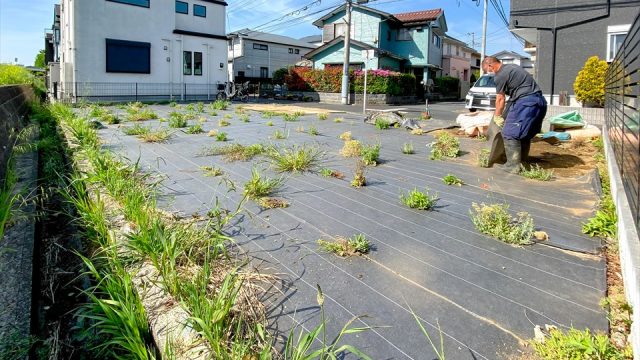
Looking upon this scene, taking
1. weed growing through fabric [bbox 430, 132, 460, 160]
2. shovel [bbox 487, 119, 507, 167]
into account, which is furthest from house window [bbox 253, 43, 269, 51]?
shovel [bbox 487, 119, 507, 167]

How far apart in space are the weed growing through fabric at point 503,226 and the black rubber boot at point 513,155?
1.86 m

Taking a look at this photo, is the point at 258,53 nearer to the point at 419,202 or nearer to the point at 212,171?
the point at 212,171

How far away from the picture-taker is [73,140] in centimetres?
572

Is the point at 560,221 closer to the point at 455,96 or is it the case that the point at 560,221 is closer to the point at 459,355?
the point at 459,355

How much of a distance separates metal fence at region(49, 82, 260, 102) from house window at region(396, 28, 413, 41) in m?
14.9

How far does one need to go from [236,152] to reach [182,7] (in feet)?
59.0

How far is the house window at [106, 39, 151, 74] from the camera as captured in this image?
58.2ft

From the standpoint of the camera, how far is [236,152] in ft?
17.7

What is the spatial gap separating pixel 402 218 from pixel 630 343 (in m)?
1.69

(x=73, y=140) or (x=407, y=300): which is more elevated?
(x=73, y=140)

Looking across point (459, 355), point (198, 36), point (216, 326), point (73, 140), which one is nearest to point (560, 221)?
point (459, 355)

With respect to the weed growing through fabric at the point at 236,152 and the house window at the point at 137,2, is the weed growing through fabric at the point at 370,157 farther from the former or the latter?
the house window at the point at 137,2

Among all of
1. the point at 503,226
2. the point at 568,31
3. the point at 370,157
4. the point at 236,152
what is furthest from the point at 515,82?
the point at 568,31

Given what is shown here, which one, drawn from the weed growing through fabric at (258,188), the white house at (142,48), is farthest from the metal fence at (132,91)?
the weed growing through fabric at (258,188)
